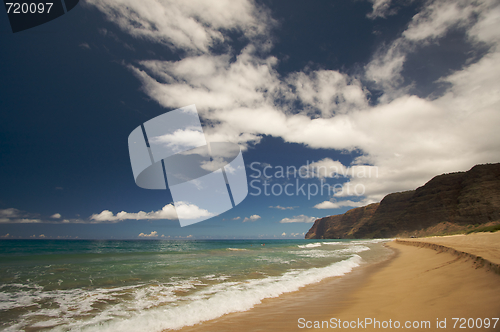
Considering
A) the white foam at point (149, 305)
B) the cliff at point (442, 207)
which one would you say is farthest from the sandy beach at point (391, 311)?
the cliff at point (442, 207)

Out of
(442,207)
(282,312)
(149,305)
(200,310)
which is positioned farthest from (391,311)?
(442,207)

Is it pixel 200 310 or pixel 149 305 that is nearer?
pixel 200 310

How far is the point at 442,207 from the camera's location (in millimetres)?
80062

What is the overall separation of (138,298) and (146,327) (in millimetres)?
2472

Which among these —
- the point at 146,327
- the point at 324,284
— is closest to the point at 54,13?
the point at 146,327

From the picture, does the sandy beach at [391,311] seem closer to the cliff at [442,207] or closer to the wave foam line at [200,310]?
the wave foam line at [200,310]

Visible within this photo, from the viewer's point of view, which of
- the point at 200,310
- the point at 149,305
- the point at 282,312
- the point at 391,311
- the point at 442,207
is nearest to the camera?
the point at 391,311

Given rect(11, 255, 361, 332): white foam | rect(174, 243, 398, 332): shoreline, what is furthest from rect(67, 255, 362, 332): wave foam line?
rect(174, 243, 398, 332): shoreline

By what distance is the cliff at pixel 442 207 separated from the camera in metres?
65.2

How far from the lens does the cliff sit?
2566 inches

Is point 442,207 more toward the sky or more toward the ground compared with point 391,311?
more toward the ground

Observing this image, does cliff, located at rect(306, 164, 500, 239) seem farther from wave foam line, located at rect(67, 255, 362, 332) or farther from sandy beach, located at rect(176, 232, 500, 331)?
wave foam line, located at rect(67, 255, 362, 332)

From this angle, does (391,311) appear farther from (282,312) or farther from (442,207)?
(442,207)

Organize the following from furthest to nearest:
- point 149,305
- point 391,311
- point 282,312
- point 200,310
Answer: point 149,305
point 200,310
point 282,312
point 391,311
